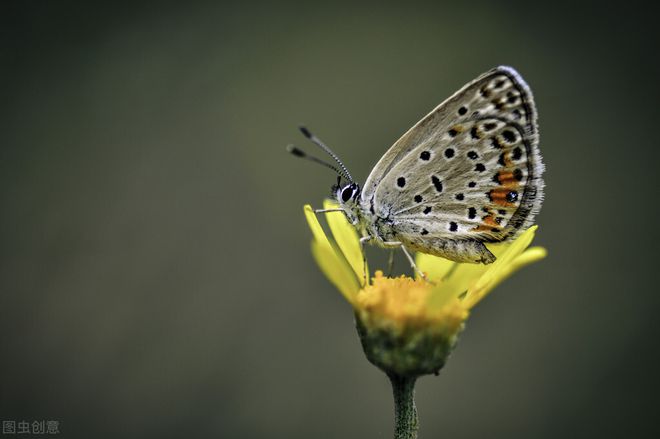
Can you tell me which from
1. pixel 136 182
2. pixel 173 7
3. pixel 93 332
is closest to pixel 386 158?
pixel 93 332

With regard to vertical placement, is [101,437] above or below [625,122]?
below

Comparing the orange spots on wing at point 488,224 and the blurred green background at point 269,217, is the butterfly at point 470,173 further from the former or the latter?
the blurred green background at point 269,217

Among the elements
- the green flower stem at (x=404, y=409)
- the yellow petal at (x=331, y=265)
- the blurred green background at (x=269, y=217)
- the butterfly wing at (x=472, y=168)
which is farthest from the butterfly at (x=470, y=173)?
the blurred green background at (x=269, y=217)

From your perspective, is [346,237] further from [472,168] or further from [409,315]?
[409,315]

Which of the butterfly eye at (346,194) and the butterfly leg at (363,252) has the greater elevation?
the butterfly eye at (346,194)

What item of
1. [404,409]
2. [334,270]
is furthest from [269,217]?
[404,409]

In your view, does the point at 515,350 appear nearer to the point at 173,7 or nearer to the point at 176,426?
the point at 176,426

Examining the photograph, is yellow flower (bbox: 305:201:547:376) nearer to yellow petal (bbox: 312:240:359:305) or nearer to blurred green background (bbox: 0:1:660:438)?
yellow petal (bbox: 312:240:359:305)
